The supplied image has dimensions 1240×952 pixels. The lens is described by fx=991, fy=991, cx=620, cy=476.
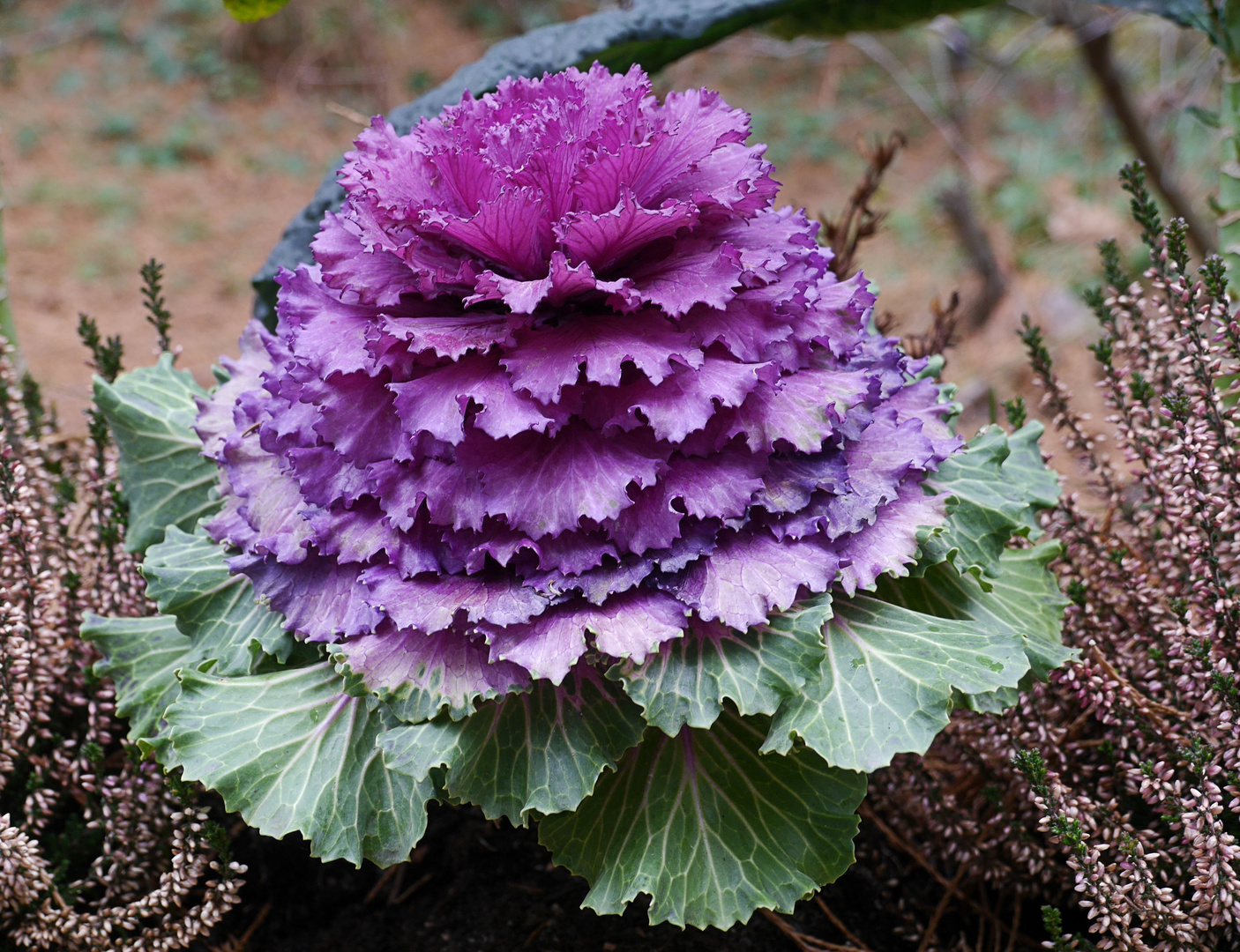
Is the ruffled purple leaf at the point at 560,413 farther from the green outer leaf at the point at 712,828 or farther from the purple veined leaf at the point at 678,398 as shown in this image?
the green outer leaf at the point at 712,828

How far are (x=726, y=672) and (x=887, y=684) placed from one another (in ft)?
0.53

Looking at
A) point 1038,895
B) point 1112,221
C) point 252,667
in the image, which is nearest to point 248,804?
point 252,667

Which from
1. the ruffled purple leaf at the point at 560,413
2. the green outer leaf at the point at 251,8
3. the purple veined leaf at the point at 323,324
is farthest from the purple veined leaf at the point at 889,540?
the green outer leaf at the point at 251,8

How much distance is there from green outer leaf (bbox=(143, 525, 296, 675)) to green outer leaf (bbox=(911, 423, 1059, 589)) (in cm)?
77

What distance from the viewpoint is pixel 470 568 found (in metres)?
0.99

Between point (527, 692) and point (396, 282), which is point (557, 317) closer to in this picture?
point (396, 282)

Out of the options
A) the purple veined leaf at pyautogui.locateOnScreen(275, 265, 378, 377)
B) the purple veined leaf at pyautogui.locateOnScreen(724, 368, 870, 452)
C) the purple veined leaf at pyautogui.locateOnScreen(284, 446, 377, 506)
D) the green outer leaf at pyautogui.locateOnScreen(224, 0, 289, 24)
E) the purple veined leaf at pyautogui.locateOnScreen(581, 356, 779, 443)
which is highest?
the green outer leaf at pyautogui.locateOnScreen(224, 0, 289, 24)

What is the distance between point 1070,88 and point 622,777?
8062 millimetres

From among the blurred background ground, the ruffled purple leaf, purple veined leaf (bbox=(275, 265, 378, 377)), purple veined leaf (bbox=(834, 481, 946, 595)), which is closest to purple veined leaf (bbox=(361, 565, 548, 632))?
the ruffled purple leaf

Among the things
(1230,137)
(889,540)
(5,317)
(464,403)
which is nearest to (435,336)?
(464,403)

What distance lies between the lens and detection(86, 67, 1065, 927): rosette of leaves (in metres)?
0.96

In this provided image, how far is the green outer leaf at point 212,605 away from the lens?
115 cm

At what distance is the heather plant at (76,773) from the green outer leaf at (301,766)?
18 cm

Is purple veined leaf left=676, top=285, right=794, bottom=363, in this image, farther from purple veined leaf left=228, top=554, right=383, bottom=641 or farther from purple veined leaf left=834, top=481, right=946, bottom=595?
purple veined leaf left=228, top=554, right=383, bottom=641
